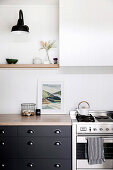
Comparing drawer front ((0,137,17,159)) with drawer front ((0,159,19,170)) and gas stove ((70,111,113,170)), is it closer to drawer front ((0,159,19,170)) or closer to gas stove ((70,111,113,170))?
drawer front ((0,159,19,170))

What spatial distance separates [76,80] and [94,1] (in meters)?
1.08

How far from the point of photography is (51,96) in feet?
10.5

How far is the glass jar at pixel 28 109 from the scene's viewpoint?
3045 mm

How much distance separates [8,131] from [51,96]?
0.84 meters

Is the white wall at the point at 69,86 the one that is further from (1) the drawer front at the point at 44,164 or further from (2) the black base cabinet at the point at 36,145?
(1) the drawer front at the point at 44,164

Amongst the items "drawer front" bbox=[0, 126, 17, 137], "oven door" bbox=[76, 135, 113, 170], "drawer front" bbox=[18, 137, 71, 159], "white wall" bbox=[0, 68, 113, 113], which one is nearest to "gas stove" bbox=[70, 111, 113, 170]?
"oven door" bbox=[76, 135, 113, 170]

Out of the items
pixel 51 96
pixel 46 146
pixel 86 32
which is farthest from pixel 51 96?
pixel 86 32

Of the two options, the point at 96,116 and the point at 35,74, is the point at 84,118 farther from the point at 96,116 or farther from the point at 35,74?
the point at 35,74

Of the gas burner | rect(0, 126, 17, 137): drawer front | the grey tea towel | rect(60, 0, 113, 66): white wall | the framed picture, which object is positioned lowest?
the grey tea towel

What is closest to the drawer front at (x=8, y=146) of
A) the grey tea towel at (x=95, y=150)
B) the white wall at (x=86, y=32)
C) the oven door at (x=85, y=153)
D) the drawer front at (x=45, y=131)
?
the drawer front at (x=45, y=131)

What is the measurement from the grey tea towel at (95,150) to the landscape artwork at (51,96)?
0.78 m

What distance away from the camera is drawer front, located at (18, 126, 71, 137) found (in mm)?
2639

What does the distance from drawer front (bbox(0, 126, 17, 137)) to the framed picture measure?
25.4 inches

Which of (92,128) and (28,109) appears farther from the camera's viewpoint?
(28,109)
